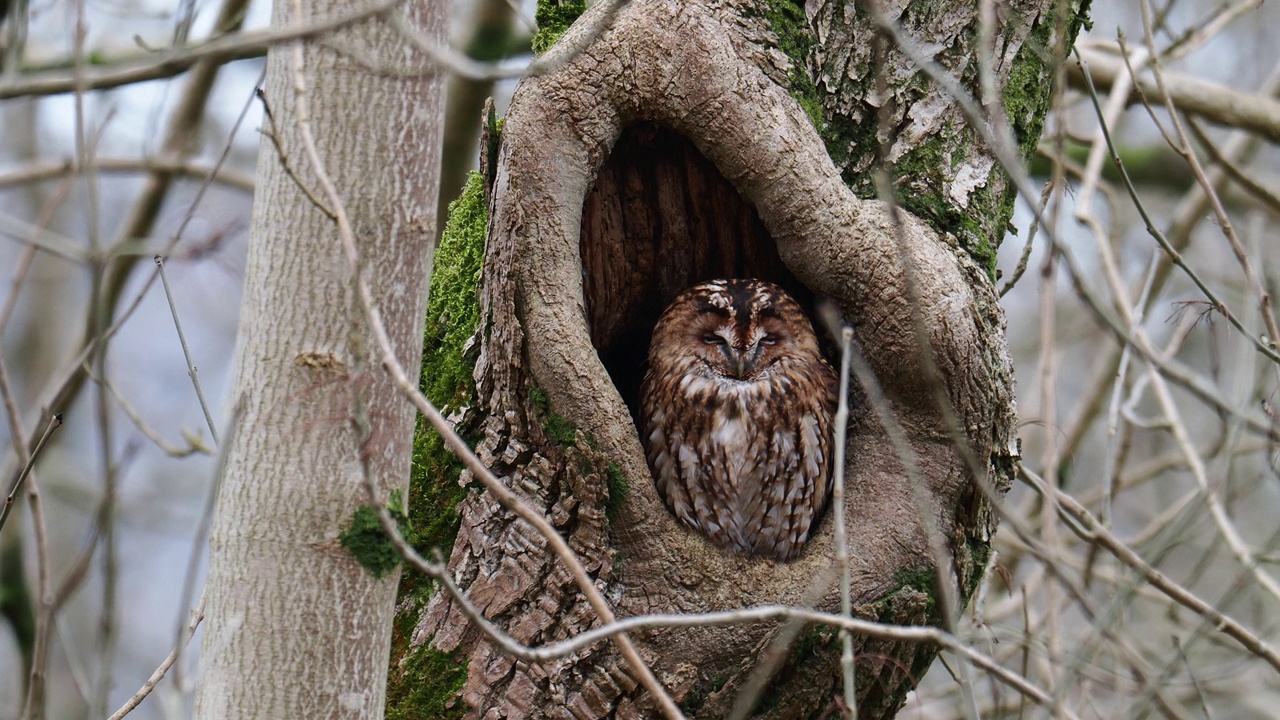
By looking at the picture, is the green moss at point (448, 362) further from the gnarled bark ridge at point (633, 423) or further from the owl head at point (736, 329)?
the owl head at point (736, 329)

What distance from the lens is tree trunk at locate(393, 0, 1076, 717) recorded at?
2.42 metres

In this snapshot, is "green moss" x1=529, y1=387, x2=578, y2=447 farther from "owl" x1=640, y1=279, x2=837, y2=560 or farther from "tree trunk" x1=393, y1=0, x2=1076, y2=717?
"owl" x1=640, y1=279, x2=837, y2=560

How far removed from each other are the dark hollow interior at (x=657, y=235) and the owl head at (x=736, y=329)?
0.09 m

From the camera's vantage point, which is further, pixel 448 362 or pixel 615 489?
pixel 448 362

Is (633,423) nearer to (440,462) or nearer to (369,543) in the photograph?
(440,462)

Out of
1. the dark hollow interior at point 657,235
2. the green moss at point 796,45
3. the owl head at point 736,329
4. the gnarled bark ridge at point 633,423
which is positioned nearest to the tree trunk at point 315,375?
the gnarled bark ridge at point 633,423

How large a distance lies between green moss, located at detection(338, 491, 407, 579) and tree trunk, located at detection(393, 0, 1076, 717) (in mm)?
642

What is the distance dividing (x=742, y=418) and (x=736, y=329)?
0.26 meters

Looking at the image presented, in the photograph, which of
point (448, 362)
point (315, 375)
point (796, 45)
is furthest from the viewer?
point (796, 45)

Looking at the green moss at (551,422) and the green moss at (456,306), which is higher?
the green moss at (456,306)

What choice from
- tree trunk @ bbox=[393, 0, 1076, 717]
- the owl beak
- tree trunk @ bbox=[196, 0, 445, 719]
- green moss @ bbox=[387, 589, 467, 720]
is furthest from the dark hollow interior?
tree trunk @ bbox=[196, 0, 445, 719]

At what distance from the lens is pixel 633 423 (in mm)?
2523

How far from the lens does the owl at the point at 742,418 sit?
3.16 metres

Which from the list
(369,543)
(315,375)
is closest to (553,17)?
(315,375)
